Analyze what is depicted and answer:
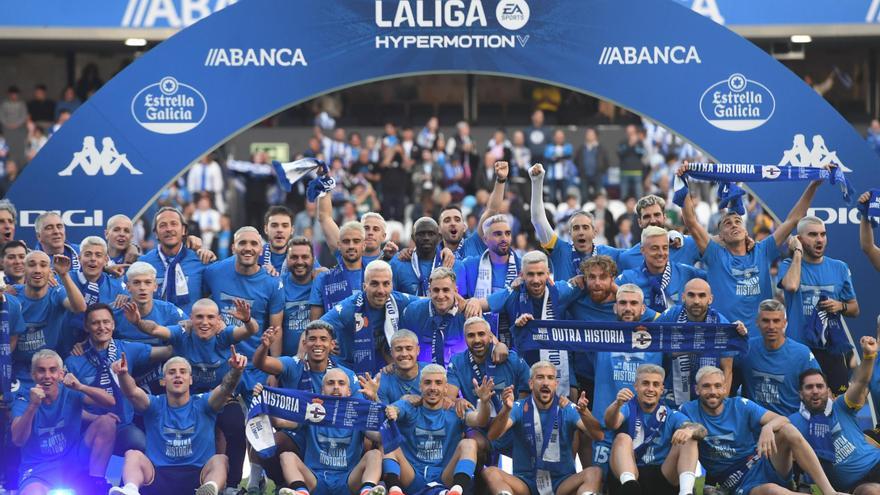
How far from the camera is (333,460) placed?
11398 mm

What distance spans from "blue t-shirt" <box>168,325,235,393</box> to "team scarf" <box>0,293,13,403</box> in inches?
48.1

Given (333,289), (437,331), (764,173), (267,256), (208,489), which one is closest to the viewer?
(208,489)

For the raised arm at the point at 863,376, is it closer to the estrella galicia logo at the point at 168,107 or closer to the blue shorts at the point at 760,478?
the blue shorts at the point at 760,478

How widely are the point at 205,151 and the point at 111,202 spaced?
922 mm

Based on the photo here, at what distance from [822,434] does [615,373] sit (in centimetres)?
158

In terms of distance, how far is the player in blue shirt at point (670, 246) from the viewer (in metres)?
12.4

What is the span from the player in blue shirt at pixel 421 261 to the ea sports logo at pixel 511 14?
192 cm

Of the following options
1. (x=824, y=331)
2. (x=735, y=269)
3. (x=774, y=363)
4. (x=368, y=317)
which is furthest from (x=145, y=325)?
(x=824, y=331)

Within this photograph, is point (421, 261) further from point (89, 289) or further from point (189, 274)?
point (89, 289)

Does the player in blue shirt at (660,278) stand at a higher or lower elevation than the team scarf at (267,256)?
lower

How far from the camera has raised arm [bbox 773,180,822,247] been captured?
12.6 metres

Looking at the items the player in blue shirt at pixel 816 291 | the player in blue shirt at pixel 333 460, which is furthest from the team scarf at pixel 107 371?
the player in blue shirt at pixel 816 291

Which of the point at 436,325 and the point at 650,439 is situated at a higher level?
the point at 436,325

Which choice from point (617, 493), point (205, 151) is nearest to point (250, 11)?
point (205, 151)
